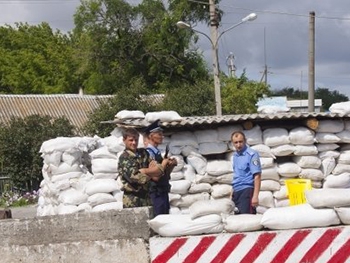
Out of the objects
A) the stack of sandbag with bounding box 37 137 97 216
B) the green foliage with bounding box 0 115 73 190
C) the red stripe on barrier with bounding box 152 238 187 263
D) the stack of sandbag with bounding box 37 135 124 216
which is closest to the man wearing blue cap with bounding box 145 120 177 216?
the red stripe on barrier with bounding box 152 238 187 263

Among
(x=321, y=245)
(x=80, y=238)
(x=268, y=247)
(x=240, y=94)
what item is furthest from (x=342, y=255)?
(x=240, y=94)

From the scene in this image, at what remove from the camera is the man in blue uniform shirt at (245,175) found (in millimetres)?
7348

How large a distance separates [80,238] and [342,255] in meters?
1.87

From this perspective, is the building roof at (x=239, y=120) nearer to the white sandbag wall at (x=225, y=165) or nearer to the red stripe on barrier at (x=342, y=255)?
the white sandbag wall at (x=225, y=165)

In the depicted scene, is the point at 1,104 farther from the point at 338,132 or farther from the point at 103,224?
the point at 103,224

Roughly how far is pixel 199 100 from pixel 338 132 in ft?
55.3

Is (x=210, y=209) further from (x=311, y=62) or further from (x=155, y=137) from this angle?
(x=311, y=62)

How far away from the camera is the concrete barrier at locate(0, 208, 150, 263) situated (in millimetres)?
4883

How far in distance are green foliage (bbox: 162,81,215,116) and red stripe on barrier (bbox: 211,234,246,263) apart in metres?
21.6

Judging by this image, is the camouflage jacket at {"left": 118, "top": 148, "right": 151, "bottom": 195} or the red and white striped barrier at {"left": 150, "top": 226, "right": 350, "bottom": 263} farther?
the camouflage jacket at {"left": 118, "top": 148, "right": 151, "bottom": 195}

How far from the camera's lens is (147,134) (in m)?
7.12

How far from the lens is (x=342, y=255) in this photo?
14.3 feet

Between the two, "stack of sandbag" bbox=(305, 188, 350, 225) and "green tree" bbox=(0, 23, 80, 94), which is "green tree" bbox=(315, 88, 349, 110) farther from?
"stack of sandbag" bbox=(305, 188, 350, 225)

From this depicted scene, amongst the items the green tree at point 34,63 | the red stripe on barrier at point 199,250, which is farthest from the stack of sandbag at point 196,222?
the green tree at point 34,63
